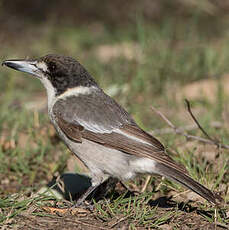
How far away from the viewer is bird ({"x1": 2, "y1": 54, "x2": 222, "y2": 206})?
4543 millimetres

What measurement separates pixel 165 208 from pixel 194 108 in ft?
10.8

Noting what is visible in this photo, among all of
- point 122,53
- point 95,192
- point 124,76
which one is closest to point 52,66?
point 95,192

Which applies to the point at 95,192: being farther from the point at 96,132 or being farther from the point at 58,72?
the point at 58,72

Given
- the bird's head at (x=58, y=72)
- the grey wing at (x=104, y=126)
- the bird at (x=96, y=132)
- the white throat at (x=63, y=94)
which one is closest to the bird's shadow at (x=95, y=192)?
the bird at (x=96, y=132)

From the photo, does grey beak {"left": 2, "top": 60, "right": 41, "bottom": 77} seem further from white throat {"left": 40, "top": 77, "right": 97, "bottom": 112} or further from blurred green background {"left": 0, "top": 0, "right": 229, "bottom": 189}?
blurred green background {"left": 0, "top": 0, "right": 229, "bottom": 189}

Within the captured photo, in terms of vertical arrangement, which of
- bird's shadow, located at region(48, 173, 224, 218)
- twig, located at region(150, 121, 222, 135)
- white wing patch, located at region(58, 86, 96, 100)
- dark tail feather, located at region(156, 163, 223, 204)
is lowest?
bird's shadow, located at region(48, 173, 224, 218)

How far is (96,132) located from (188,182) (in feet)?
3.26

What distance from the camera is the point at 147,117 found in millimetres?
7270

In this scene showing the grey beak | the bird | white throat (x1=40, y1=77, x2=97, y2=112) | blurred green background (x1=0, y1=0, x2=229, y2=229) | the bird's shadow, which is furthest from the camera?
blurred green background (x1=0, y1=0, x2=229, y2=229)

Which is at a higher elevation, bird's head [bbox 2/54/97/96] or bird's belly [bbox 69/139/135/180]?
bird's head [bbox 2/54/97/96]

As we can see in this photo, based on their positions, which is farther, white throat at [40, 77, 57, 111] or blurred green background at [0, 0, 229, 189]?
blurred green background at [0, 0, 229, 189]

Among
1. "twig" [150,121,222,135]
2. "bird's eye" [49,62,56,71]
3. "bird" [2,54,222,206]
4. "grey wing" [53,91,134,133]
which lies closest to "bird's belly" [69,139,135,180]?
"bird" [2,54,222,206]

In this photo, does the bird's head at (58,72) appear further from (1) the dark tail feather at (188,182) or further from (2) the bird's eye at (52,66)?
(1) the dark tail feather at (188,182)

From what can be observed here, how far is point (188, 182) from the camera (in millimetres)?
4305
